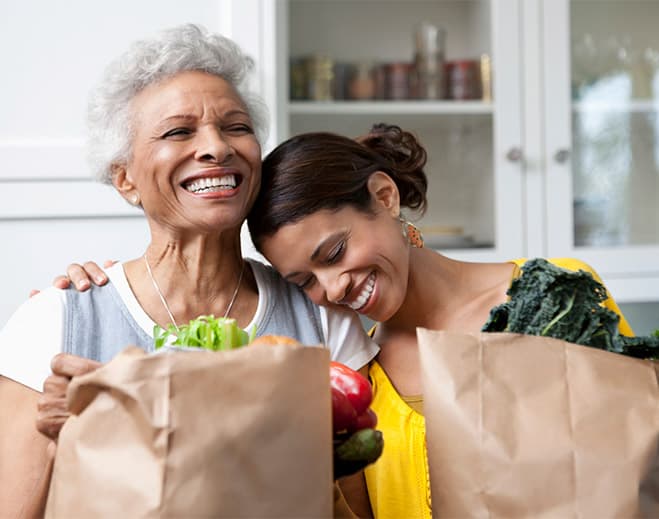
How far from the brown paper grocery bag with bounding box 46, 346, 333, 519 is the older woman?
0.48 m

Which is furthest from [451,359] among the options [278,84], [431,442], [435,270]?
[278,84]

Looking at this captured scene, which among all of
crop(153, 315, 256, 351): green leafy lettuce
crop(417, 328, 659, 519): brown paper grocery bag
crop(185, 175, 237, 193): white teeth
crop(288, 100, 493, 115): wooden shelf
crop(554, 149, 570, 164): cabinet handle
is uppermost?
crop(288, 100, 493, 115): wooden shelf

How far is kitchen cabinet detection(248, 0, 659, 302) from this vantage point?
2.40 meters

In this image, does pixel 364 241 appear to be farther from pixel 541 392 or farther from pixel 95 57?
pixel 95 57

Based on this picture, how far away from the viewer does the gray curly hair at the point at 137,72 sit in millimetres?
1294

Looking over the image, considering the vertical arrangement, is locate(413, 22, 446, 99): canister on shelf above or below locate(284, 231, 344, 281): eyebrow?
above

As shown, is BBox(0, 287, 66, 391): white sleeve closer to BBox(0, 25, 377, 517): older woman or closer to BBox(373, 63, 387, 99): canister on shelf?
BBox(0, 25, 377, 517): older woman

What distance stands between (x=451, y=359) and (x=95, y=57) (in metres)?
1.36

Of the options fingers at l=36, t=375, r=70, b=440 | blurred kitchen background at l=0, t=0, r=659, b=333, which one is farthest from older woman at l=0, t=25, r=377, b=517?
blurred kitchen background at l=0, t=0, r=659, b=333

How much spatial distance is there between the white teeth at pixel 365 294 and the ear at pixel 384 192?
140 mm

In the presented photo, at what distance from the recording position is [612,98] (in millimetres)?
2551

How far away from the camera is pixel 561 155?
7.89ft

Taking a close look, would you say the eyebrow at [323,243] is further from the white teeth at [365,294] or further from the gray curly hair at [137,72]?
the gray curly hair at [137,72]

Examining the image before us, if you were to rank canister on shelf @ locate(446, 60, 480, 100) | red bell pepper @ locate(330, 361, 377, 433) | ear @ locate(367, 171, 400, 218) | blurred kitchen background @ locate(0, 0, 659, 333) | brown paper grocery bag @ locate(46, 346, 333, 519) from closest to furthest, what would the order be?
brown paper grocery bag @ locate(46, 346, 333, 519)
red bell pepper @ locate(330, 361, 377, 433)
ear @ locate(367, 171, 400, 218)
blurred kitchen background @ locate(0, 0, 659, 333)
canister on shelf @ locate(446, 60, 480, 100)
